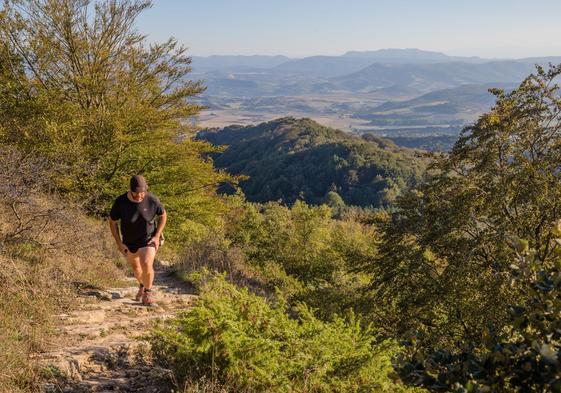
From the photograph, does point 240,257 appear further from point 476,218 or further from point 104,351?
point 104,351

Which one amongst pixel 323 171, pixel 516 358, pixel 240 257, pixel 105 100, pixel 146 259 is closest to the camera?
pixel 516 358

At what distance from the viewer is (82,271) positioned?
6555 millimetres

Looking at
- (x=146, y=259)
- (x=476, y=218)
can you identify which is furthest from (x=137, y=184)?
(x=476, y=218)

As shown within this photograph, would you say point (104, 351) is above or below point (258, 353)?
below

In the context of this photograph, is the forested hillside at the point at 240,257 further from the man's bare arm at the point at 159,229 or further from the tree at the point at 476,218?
the man's bare arm at the point at 159,229

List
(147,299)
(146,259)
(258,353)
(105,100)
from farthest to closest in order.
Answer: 1. (105,100)
2. (147,299)
3. (146,259)
4. (258,353)

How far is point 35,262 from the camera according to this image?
591 cm

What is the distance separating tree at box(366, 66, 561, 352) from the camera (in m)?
7.20

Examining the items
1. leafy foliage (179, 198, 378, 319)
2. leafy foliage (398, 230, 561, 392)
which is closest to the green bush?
Answer: leafy foliage (398, 230, 561, 392)

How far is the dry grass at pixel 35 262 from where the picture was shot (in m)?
4.15

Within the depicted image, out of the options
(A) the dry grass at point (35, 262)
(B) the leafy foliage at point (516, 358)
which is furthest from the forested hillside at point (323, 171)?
(B) the leafy foliage at point (516, 358)

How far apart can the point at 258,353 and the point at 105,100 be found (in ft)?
41.8

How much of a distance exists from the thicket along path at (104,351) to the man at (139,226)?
0.53 m

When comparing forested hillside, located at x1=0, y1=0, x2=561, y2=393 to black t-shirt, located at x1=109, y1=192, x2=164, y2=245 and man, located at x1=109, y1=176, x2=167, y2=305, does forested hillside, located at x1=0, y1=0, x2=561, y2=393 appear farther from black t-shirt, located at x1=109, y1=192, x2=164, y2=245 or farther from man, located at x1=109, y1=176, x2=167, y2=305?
black t-shirt, located at x1=109, y1=192, x2=164, y2=245
